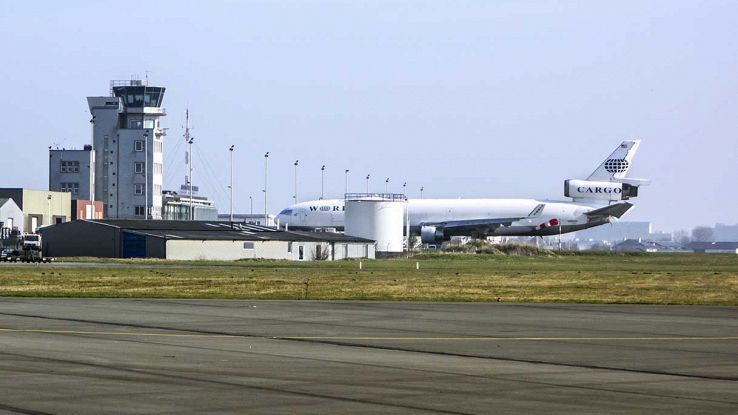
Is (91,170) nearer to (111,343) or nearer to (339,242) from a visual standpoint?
(339,242)

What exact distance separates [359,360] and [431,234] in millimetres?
106121

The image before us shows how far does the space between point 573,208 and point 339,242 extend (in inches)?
1606

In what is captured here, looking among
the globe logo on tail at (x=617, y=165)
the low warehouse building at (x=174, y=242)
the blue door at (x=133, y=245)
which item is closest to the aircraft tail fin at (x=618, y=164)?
the globe logo on tail at (x=617, y=165)

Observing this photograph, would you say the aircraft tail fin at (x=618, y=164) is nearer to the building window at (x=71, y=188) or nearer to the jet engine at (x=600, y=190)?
the jet engine at (x=600, y=190)

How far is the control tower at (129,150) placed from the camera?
438ft

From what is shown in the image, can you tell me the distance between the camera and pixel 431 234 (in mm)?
126125

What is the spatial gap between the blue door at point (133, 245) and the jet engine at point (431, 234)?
44147 millimetres

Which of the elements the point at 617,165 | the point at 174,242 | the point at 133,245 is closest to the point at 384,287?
the point at 174,242

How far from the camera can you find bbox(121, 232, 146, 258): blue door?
8850cm

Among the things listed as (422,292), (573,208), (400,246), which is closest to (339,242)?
(400,246)

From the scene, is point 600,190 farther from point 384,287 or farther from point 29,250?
point 384,287

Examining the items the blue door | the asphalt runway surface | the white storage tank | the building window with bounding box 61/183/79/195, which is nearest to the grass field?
the asphalt runway surface

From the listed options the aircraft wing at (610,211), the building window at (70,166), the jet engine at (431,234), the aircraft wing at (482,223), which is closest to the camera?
the jet engine at (431,234)

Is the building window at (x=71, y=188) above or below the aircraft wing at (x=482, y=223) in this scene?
above
